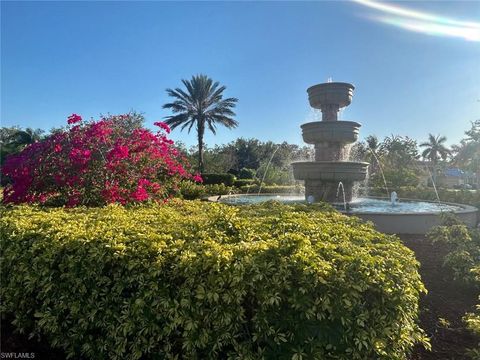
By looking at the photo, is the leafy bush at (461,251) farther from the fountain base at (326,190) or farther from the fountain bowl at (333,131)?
the fountain bowl at (333,131)

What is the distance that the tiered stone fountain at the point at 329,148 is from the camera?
10227mm

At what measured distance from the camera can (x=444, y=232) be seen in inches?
230

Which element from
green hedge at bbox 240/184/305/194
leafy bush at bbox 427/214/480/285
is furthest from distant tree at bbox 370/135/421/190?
leafy bush at bbox 427/214/480/285

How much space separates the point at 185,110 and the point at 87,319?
2713cm

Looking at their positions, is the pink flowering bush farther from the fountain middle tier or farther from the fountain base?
the fountain base

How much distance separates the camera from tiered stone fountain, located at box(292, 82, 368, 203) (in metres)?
10.2

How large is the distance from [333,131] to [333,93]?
1.33 m

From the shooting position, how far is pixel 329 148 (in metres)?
11.3

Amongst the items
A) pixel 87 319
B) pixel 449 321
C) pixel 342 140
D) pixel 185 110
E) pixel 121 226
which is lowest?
pixel 449 321

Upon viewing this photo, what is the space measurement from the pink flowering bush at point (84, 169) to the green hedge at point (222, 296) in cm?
294

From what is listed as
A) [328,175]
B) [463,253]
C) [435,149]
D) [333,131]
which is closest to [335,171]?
[328,175]

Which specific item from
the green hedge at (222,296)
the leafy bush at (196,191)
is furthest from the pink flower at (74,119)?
the leafy bush at (196,191)

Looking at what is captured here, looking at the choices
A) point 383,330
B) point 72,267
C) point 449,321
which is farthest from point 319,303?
point 449,321

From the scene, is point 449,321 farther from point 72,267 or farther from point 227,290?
point 72,267
